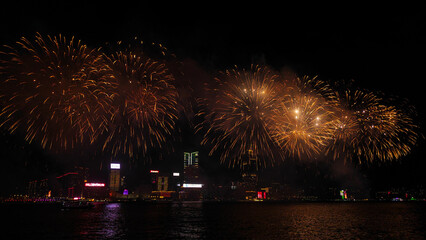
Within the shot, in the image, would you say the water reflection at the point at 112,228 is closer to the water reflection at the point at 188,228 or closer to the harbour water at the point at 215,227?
the harbour water at the point at 215,227

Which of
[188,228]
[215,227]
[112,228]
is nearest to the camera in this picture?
[112,228]

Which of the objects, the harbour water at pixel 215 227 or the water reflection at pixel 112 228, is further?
the harbour water at pixel 215 227

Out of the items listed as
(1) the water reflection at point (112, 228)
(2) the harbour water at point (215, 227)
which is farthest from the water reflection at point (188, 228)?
(1) the water reflection at point (112, 228)

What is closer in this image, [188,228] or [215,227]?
[188,228]

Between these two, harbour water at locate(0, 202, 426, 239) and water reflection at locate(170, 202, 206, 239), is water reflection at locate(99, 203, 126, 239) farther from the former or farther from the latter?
water reflection at locate(170, 202, 206, 239)

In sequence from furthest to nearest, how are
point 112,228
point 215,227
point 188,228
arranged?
point 215,227
point 188,228
point 112,228

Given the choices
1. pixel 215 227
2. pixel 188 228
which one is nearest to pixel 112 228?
pixel 188 228

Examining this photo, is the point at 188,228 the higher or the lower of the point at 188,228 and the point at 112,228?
the lower

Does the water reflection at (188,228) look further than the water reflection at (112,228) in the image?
Yes

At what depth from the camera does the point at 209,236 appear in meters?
39.2

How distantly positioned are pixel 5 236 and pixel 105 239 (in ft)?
47.4

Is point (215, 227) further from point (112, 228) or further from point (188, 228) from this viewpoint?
point (112, 228)

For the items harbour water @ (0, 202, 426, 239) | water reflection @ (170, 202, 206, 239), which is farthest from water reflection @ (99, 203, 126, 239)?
water reflection @ (170, 202, 206, 239)

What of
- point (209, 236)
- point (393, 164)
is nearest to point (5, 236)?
point (209, 236)
